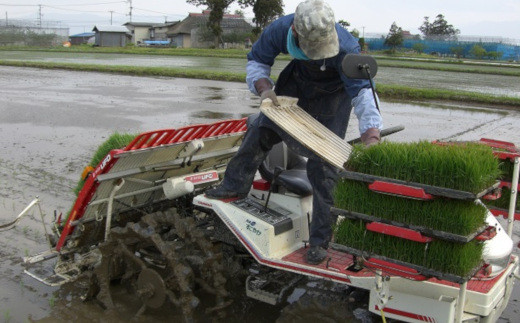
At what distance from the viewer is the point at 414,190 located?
9.09ft

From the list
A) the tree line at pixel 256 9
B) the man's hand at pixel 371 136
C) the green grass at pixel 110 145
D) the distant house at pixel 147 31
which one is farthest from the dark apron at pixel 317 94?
the distant house at pixel 147 31

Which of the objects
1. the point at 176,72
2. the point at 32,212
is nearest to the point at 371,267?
the point at 32,212

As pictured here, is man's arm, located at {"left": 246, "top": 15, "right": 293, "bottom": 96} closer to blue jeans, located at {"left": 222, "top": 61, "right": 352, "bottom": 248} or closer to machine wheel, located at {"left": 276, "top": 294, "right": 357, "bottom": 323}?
blue jeans, located at {"left": 222, "top": 61, "right": 352, "bottom": 248}

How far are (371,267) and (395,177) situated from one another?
0.53 meters

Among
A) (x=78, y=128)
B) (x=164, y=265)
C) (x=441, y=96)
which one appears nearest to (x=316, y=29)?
(x=164, y=265)

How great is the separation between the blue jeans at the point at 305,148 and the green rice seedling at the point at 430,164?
810 mm

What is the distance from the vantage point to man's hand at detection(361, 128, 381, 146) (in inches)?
137

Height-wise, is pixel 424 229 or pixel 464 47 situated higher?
pixel 464 47

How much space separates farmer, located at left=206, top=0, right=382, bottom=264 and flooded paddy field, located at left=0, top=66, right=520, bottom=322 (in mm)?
1029

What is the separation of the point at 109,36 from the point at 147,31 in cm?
2003

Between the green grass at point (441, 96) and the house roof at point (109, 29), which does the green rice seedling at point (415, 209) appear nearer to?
the green grass at point (441, 96)

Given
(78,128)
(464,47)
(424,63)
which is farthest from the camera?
(464,47)

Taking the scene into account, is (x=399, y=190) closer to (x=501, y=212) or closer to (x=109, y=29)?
(x=501, y=212)

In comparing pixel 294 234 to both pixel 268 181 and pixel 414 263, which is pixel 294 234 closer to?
pixel 268 181
